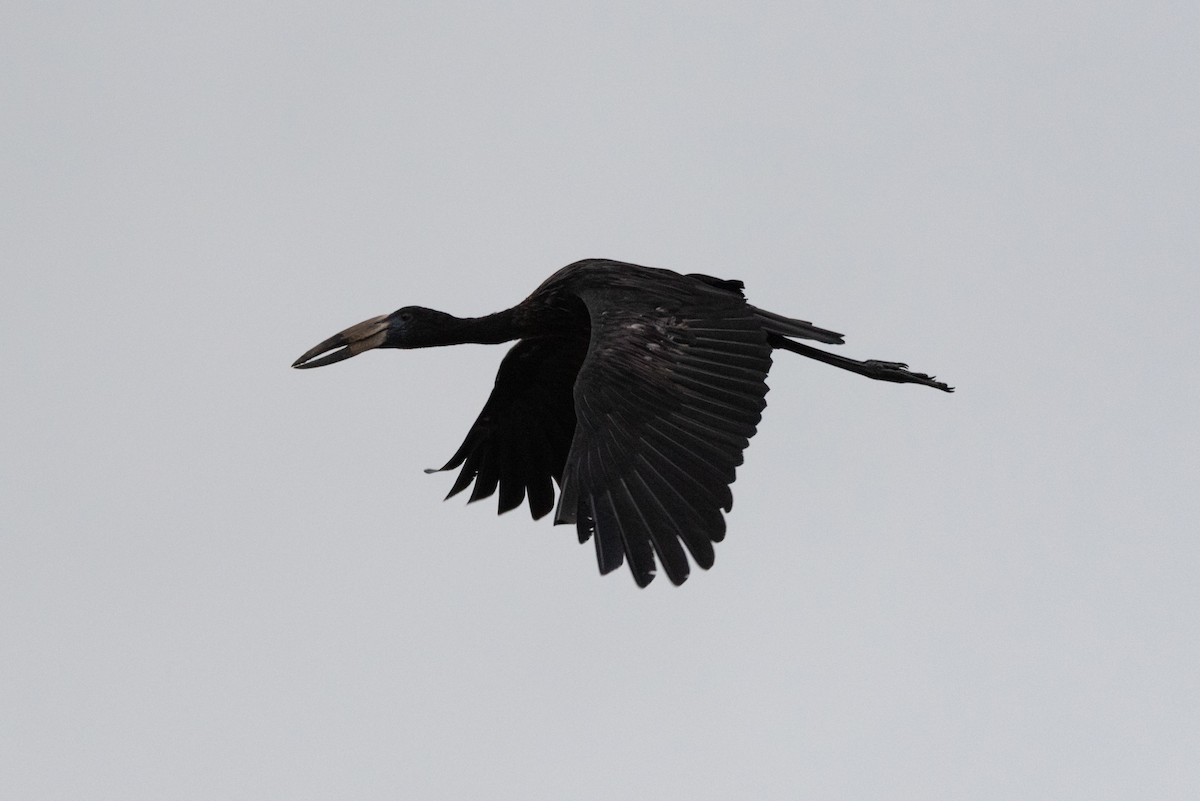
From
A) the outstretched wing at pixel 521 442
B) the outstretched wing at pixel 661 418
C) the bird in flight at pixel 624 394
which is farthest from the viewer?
the outstretched wing at pixel 521 442

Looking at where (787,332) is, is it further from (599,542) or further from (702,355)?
(599,542)

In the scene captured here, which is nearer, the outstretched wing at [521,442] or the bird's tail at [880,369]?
the bird's tail at [880,369]

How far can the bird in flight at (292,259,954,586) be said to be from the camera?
1012 centimetres

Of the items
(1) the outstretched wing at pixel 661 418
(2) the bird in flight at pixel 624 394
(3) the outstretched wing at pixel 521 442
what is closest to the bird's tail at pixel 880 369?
(2) the bird in flight at pixel 624 394

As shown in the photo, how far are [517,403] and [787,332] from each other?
234 centimetres

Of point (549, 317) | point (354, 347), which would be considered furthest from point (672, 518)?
point (354, 347)

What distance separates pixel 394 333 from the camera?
13.3m

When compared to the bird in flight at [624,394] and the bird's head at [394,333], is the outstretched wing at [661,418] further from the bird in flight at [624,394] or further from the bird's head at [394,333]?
the bird's head at [394,333]

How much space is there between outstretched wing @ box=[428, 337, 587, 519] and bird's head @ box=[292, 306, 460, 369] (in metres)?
0.60

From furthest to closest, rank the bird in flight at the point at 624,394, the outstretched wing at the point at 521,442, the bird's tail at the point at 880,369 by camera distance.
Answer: the outstretched wing at the point at 521,442 < the bird's tail at the point at 880,369 < the bird in flight at the point at 624,394

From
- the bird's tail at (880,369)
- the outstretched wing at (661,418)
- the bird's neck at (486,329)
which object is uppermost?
the bird's neck at (486,329)

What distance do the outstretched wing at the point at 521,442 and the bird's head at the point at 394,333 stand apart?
597mm

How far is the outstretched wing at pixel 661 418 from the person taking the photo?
32.8 ft

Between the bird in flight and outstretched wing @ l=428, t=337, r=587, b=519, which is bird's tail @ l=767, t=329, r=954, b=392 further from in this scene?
outstretched wing @ l=428, t=337, r=587, b=519
